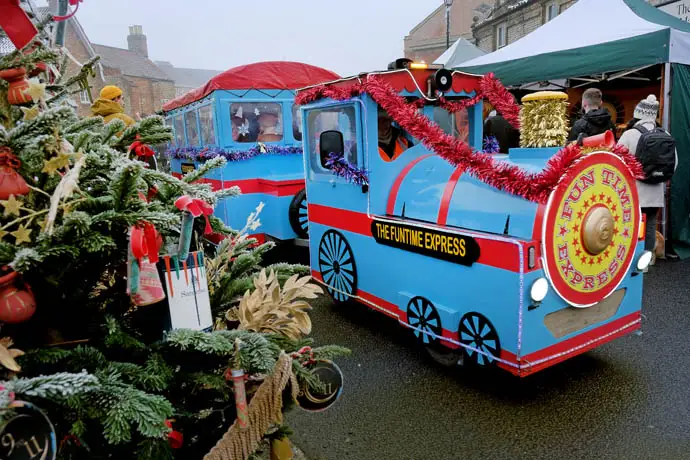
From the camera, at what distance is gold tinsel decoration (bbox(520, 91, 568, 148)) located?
10.6 feet

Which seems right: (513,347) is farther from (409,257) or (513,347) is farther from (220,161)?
(220,161)

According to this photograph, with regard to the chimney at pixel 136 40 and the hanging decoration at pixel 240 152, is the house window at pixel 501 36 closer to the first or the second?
the hanging decoration at pixel 240 152

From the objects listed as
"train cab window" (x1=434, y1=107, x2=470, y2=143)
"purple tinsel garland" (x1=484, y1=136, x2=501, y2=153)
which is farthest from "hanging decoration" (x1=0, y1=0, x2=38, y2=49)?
"purple tinsel garland" (x1=484, y1=136, x2=501, y2=153)

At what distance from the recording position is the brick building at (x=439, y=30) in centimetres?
3547

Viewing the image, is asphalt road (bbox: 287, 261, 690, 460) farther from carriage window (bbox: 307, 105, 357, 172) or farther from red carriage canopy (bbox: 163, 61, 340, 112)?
red carriage canopy (bbox: 163, 61, 340, 112)

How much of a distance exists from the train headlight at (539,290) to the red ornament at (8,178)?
2.55 meters

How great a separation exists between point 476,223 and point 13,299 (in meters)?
2.63

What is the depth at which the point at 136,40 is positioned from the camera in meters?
41.3

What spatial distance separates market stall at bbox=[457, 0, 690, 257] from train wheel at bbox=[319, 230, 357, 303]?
4842 millimetres

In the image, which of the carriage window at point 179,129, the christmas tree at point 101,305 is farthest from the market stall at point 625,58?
the christmas tree at point 101,305

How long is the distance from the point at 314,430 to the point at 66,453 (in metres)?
2.01

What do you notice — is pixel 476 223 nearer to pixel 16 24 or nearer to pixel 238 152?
pixel 16 24

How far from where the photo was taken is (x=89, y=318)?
156 centimetres

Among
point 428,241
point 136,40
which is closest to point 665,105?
point 428,241
